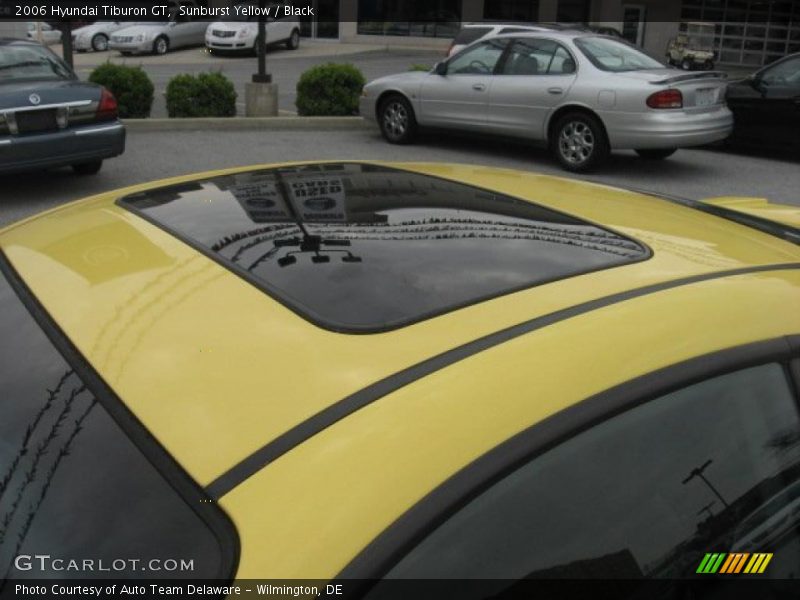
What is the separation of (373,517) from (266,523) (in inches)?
5.6

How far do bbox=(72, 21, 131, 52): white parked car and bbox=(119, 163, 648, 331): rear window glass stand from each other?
34.6 meters

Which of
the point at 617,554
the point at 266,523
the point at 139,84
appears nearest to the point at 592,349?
the point at 617,554

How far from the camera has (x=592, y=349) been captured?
4.73ft

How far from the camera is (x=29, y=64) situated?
30.1 ft

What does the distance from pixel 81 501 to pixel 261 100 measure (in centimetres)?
1330

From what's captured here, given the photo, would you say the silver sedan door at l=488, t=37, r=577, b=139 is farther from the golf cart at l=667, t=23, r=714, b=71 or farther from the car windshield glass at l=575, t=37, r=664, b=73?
the golf cart at l=667, t=23, r=714, b=71

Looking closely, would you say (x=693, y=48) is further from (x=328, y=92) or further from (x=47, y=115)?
(x=47, y=115)

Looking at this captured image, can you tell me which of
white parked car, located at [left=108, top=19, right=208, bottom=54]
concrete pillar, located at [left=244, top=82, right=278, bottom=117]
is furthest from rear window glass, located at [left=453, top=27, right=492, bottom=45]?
white parked car, located at [left=108, top=19, right=208, bottom=54]

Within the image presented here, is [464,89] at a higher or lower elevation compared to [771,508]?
higher

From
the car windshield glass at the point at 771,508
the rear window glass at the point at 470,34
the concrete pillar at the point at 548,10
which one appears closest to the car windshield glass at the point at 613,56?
the rear window glass at the point at 470,34

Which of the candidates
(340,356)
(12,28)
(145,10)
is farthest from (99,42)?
(340,356)

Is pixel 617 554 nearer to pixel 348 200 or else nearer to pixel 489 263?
pixel 489 263

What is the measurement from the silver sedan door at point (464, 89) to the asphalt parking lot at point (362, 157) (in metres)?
0.50

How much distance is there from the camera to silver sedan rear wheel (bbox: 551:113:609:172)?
1059 cm
